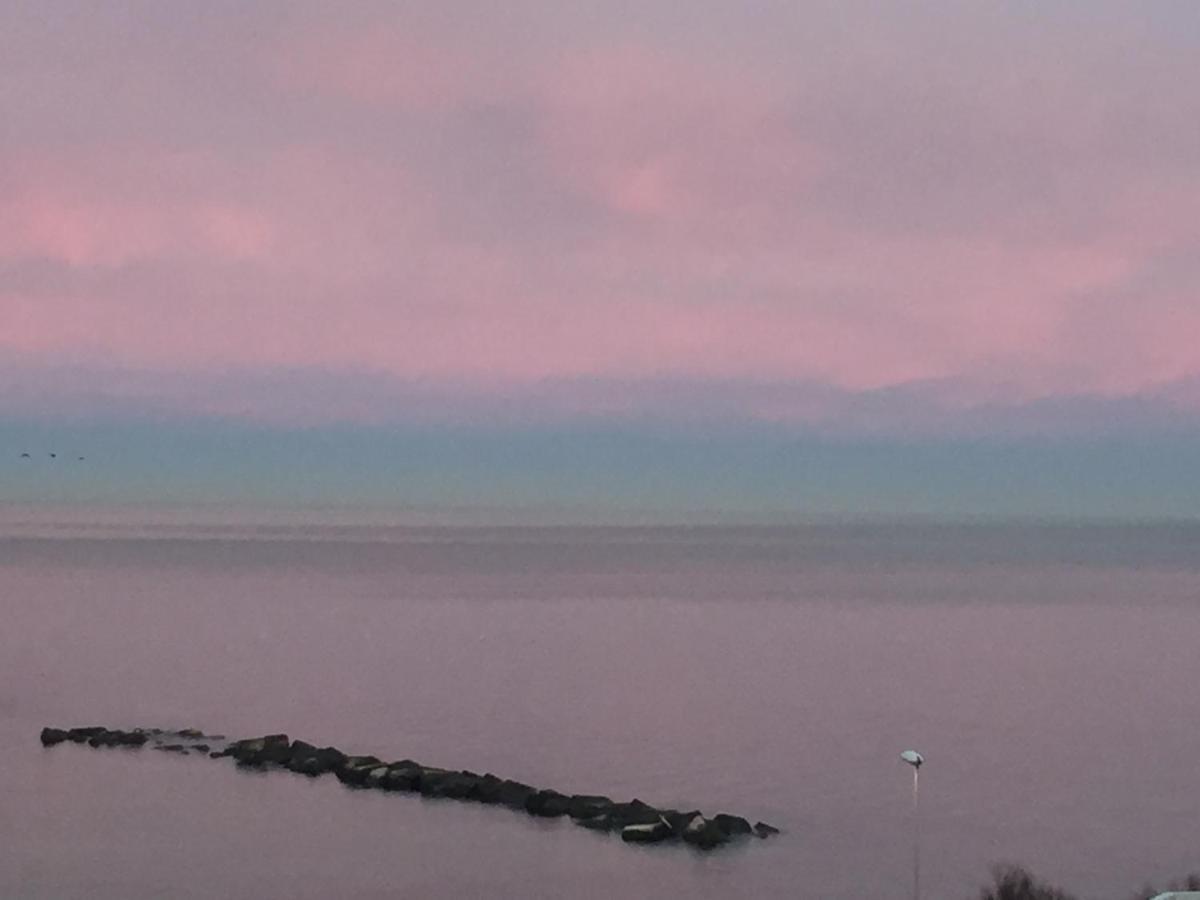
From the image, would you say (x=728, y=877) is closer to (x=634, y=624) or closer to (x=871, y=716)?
(x=871, y=716)

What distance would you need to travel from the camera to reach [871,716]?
1737 inches

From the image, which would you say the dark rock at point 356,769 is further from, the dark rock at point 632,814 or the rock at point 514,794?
the dark rock at point 632,814

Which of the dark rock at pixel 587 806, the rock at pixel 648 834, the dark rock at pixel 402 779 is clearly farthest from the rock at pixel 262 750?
the rock at pixel 648 834

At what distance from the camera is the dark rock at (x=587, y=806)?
30.0 metres

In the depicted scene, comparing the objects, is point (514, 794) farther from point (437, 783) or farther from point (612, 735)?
point (612, 735)

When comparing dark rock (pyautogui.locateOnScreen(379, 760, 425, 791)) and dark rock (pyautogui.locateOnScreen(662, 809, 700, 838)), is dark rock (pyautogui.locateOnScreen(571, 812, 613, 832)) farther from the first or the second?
dark rock (pyautogui.locateOnScreen(379, 760, 425, 791))

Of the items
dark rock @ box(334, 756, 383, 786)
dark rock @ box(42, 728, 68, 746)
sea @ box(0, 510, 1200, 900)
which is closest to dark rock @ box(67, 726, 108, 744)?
dark rock @ box(42, 728, 68, 746)

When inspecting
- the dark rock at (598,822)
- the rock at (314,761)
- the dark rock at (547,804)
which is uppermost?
the rock at (314,761)

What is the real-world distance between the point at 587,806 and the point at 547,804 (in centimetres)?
100

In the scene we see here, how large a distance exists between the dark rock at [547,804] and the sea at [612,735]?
62cm

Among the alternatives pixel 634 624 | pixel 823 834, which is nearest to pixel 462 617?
pixel 634 624

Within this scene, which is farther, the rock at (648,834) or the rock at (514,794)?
the rock at (514,794)

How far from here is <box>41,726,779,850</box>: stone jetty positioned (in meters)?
28.5

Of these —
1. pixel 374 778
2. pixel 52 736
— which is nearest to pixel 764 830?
pixel 374 778
